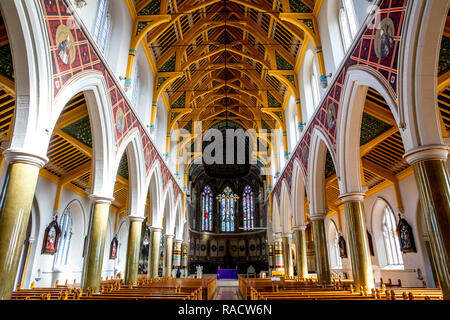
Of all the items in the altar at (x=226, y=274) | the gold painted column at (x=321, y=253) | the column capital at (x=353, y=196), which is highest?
the column capital at (x=353, y=196)

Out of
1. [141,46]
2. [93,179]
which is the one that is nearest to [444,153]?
[93,179]

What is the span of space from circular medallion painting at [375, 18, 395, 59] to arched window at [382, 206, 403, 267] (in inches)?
377

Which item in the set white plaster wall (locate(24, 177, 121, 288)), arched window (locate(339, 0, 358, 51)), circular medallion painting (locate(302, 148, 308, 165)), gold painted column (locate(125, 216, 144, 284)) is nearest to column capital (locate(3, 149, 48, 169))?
gold painted column (locate(125, 216, 144, 284))

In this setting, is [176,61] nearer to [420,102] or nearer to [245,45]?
[245,45]

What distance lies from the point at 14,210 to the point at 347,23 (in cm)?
980

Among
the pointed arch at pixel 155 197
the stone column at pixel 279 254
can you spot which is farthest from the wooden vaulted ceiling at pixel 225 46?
the stone column at pixel 279 254

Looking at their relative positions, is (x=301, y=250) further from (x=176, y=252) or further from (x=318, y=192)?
(x=176, y=252)

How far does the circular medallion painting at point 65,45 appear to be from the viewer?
592 cm

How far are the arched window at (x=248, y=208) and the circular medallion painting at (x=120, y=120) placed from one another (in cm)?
2465

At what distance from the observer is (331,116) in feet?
29.7

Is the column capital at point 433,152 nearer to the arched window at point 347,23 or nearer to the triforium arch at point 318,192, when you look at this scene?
the arched window at point 347,23

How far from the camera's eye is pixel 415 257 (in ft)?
37.6

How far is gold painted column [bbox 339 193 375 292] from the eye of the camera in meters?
7.62

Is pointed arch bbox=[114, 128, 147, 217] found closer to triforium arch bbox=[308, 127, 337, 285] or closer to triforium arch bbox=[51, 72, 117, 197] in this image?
triforium arch bbox=[51, 72, 117, 197]
